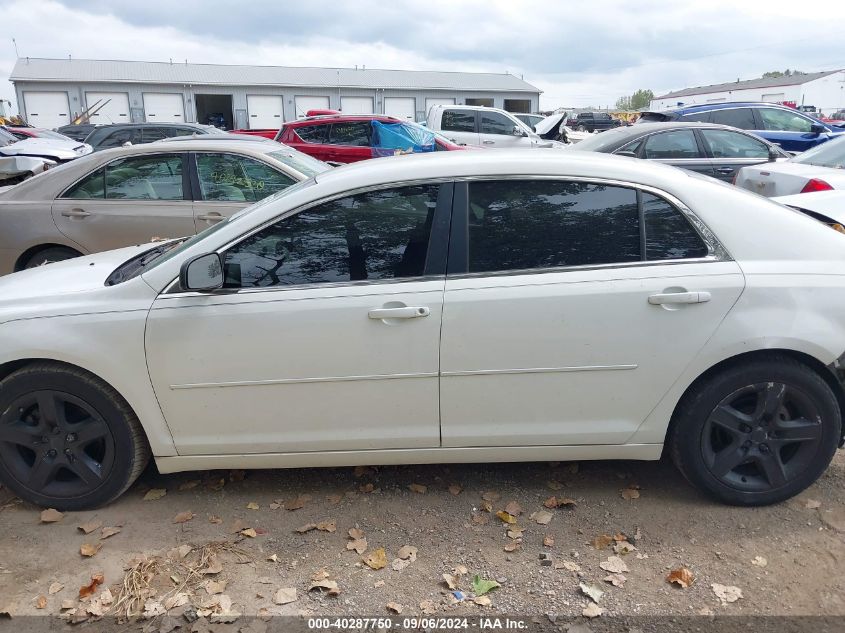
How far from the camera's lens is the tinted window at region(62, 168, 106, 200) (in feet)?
20.6

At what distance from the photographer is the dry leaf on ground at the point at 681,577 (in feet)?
9.04

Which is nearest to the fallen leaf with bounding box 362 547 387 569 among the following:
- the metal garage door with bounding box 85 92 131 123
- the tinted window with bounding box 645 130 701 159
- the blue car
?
the tinted window with bounding box 645 130 701 159

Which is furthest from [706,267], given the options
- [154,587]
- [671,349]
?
[154,587]

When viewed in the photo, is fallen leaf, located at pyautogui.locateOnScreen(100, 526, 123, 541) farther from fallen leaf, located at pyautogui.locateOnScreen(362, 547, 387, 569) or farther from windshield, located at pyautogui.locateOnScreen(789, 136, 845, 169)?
windshield, located at pyautogui.locateOnScreen(789, 136, 845, 169)

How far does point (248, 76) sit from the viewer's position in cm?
4450

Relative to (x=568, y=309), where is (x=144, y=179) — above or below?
above

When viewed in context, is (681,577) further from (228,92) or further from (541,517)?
(228,92)

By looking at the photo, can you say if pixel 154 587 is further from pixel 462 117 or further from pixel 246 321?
pixel 462 117

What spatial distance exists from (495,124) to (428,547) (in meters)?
16.3

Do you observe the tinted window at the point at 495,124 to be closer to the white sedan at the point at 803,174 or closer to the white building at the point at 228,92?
the white sedan at the point at 803,174

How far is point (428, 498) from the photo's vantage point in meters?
3.40

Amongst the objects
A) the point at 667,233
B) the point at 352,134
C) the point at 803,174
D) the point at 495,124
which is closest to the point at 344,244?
the point at 667,233

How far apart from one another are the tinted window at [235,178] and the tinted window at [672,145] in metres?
5.97

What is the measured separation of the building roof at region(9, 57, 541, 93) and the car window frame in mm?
43047
